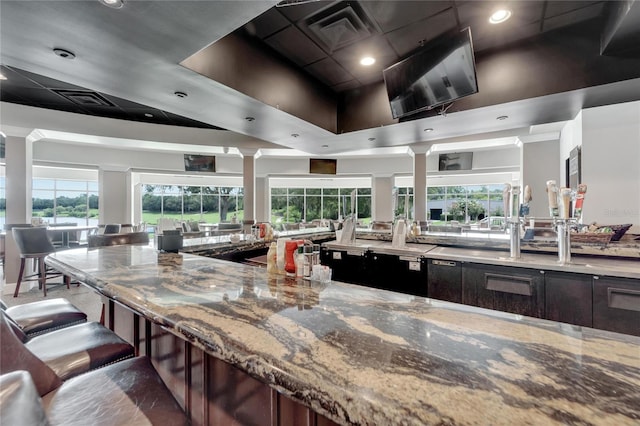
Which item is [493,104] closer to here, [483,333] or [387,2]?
[387,2]

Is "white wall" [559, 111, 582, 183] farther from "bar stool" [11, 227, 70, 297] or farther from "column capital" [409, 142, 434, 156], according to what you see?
"bar stool" [11, 227, 70, 297]

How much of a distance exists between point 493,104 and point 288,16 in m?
2.43

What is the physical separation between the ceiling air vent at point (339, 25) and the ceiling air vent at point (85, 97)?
379cm

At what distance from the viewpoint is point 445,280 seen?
2.36m

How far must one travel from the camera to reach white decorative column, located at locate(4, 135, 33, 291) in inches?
193

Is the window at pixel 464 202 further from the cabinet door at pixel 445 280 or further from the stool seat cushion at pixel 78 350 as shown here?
the stool seat cushion at pixel 78 350

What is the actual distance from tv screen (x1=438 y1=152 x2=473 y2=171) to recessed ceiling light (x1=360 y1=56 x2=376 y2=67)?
6602 mm

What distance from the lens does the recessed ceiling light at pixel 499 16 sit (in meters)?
2.49

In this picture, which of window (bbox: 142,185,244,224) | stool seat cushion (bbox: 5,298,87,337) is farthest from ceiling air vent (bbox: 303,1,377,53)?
window (bbox: 142,185,244,224)

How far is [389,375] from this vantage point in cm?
53

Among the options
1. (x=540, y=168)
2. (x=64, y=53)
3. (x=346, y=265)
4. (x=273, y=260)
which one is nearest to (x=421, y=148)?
(x=540, y=168)

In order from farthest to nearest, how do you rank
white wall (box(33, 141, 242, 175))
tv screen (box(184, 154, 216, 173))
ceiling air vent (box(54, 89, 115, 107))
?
tv screen (box(184, 154, 216, 173))
white wall (box(33, 141, 242, 175))
ceiling air vent (box(54, 89, 115, 107))

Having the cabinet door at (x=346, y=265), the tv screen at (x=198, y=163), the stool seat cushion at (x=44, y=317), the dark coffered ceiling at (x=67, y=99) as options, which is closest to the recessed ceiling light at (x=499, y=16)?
the cabinet door at (x=346, y=265)

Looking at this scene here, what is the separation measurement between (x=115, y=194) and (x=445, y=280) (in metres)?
9.33
